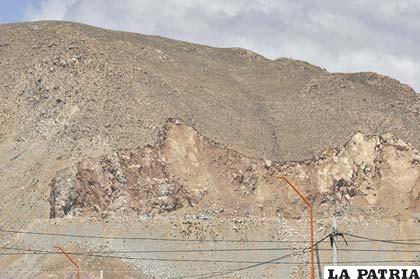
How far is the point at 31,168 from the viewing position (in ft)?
320

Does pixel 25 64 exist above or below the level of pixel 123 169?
above

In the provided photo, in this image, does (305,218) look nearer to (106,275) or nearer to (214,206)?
(214,206)

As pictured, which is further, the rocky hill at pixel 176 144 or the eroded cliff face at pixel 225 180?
the eroded cliff face at pixel 225 180

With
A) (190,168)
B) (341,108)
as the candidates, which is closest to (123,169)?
(190,168)

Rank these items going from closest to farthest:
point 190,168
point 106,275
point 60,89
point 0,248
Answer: point 106,275
point 0,248
point 190,168
point 60,89

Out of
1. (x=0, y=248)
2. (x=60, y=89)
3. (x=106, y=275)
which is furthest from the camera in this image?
(x=60, y=89)

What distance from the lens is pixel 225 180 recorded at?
9756 centimetres

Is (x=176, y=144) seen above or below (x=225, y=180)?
above

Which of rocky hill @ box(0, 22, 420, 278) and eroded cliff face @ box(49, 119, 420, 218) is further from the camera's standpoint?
eroded cliff face @ box(49, 119, 420, 218)

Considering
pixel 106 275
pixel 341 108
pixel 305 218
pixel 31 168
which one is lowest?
pixel 106 275

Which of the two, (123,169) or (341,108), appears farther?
(341,108)

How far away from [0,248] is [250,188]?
82.9ft

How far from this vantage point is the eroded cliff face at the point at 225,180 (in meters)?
92.5

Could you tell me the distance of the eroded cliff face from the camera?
92.5m
